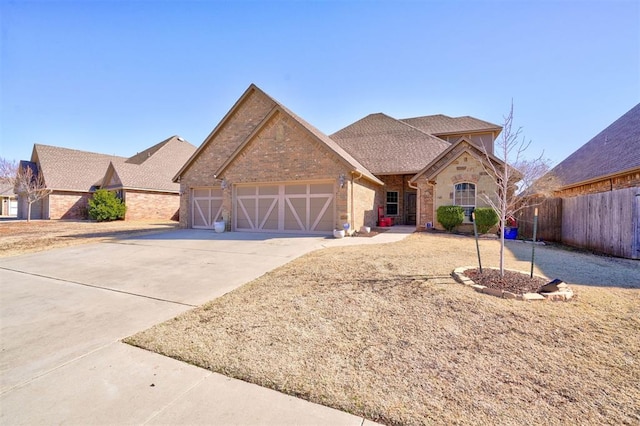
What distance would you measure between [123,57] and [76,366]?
12568 mm

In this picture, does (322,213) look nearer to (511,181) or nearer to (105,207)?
(511,181)

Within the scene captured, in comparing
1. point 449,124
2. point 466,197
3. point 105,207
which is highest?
point 449,124

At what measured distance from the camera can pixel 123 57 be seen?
443 inches

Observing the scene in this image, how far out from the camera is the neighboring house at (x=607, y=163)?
11.7 m

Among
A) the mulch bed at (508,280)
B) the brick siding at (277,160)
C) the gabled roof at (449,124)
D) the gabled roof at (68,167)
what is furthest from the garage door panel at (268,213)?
the gabled roof at (68,167)

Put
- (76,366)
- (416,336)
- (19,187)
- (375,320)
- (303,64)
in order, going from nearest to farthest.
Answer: (76,366) < (416,336) < (375,320) < (303,64) < (19,187)

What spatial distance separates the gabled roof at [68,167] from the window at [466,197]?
33141 millimetres

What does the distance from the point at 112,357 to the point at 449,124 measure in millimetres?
29566

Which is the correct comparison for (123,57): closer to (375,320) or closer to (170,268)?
(170,268)

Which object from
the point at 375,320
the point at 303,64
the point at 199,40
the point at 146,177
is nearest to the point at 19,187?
the point at 146,177

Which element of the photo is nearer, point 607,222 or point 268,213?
point 607,222

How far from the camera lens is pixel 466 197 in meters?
14.4

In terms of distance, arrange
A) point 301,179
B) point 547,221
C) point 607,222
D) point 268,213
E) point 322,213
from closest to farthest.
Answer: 1. point 607,222
2. point 547,221
3. point 322,213
4. point 301,179
5. point 268,213

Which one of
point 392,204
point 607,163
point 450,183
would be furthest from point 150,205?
point 607,163
